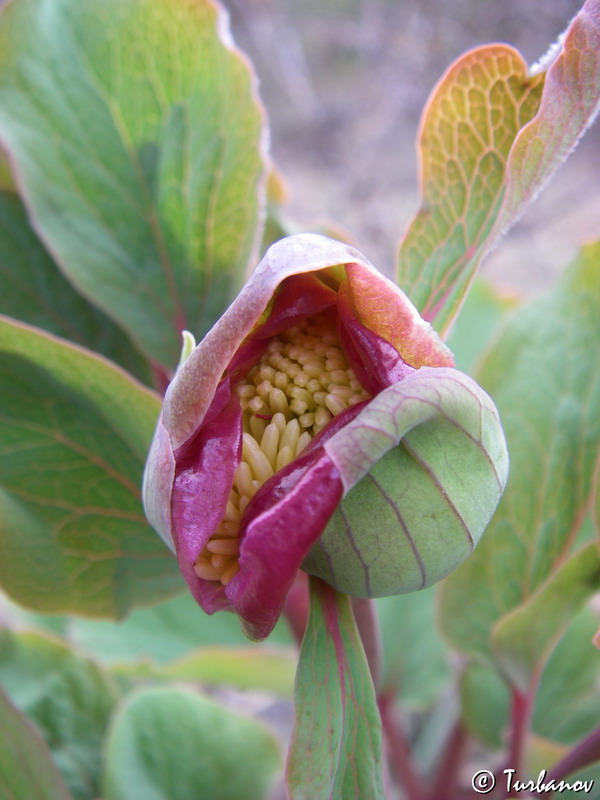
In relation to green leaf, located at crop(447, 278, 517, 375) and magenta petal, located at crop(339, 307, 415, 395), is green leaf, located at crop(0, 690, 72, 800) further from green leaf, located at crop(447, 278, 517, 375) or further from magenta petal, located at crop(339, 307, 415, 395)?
green leaf, located at crop(447, 278, 517, 375)

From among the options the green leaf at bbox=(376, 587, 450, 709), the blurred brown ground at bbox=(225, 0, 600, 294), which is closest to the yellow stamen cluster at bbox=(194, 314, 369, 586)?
the green leaf at bbox=(376, 587, 450, 709)

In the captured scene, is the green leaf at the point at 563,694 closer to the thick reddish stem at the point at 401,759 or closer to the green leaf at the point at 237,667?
the thick reddish stem at the point at 401,759

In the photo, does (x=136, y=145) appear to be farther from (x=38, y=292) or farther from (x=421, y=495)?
(x=421, y=495)

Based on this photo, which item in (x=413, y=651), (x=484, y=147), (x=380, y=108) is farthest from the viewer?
(x=380, y=108)

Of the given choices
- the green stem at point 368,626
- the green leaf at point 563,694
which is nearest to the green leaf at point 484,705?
the green leaf at point 563,694

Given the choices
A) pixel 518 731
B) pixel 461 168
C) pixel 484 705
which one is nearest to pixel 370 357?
pixel 461 168

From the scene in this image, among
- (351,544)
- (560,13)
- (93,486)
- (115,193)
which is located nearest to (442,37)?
(560,13)
